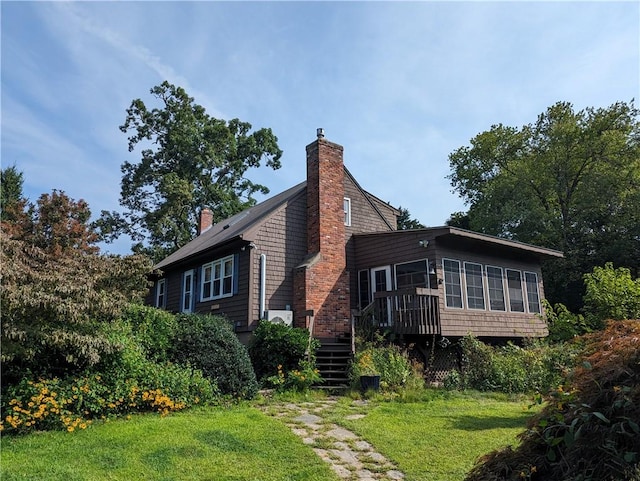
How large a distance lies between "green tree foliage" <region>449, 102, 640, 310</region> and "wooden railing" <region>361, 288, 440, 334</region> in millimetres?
16744

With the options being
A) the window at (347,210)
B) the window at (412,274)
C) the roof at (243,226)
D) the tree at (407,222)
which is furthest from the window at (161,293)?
the tree at (407,222)

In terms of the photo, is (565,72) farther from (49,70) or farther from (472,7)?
(49,70)

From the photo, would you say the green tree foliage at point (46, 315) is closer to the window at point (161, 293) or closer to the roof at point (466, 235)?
the roof at point (466, 235)

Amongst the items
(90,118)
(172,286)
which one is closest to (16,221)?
(172,286)

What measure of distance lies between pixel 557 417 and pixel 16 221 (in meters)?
23.9

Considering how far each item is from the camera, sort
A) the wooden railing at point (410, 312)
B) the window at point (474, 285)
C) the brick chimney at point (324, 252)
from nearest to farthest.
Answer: the wooden railing at point (410, 312) → the brick chimney at point (324, 252) → the window at point (474, 285)

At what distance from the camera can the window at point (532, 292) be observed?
1597 cm

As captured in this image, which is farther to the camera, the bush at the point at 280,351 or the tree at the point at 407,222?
the tree at the point at 407,222

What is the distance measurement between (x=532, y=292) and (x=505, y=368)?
5.84 meters

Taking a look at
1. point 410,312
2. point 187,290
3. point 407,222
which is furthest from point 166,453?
point 407,222

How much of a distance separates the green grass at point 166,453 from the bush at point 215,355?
185 centimetres

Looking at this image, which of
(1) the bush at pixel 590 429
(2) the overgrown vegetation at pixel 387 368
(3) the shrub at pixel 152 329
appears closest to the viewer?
(1) the bush at pixel 590 429

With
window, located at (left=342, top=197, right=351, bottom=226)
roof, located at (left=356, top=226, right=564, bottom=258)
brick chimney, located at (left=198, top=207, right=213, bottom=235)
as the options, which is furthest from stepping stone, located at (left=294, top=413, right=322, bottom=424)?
brick chimney, located at (left=198, top=207, right=213, bottom=235)

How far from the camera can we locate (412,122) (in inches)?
431
